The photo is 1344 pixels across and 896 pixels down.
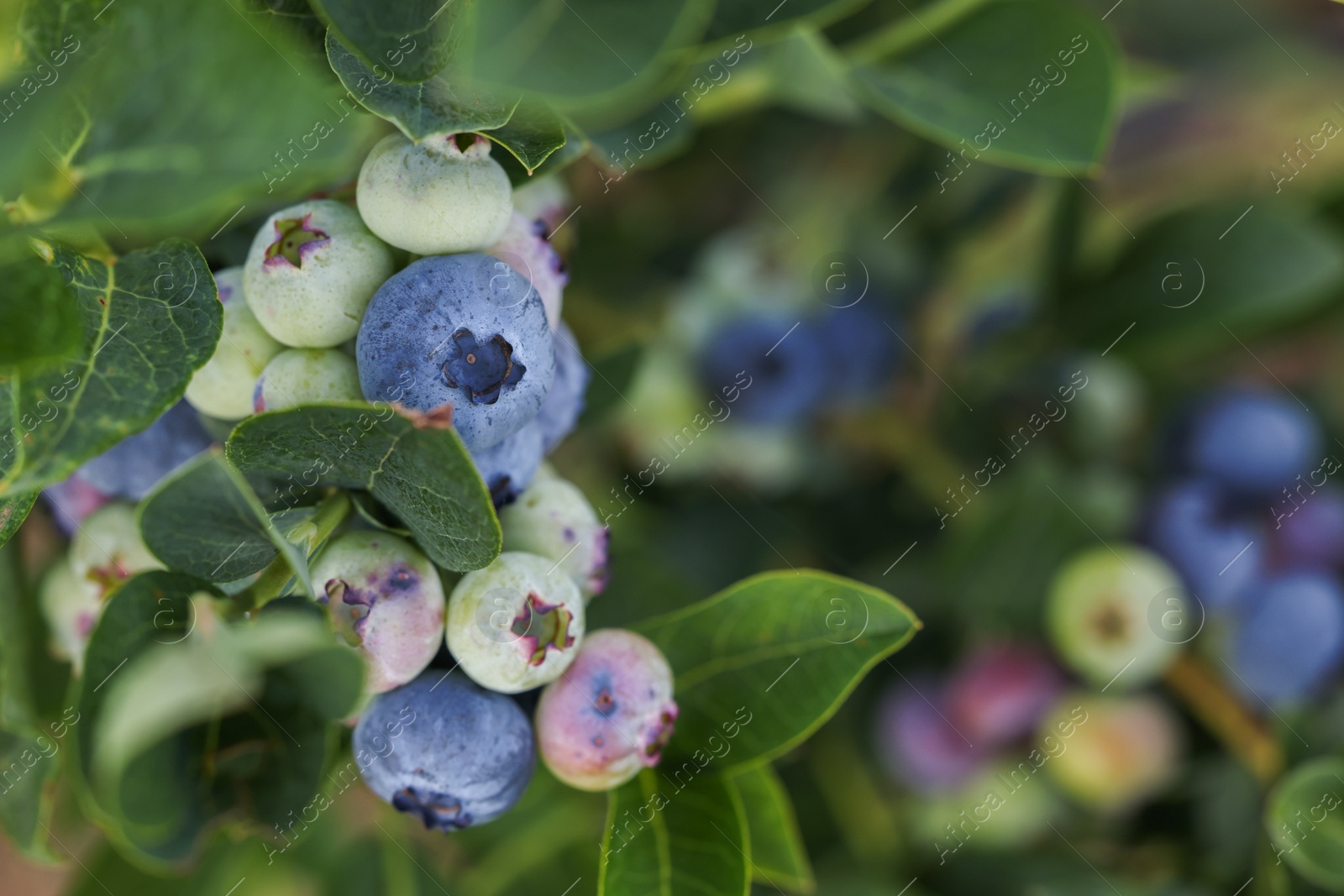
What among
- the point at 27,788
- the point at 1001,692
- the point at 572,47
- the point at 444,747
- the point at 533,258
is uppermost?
the point at 572,47

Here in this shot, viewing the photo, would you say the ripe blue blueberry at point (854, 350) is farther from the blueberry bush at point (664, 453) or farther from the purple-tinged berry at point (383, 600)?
the purple-tinged berry at point (383, 600)

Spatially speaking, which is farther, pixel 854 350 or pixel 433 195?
pixel 854 350

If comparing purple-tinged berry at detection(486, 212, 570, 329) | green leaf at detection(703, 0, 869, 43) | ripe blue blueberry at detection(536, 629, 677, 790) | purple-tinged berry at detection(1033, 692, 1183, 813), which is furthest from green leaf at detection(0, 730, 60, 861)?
purple-tinged berry at detection(1033, 692, 1183, 813)

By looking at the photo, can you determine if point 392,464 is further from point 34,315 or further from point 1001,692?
point 1001,692

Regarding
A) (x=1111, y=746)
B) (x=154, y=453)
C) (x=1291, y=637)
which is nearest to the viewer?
(x=154, y=453)

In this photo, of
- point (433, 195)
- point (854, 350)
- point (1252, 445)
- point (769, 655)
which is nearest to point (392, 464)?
point (433, 195)

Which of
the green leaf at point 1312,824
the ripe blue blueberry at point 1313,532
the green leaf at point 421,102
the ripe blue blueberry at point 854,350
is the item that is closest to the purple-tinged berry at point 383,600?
the green leaf at point 421,102

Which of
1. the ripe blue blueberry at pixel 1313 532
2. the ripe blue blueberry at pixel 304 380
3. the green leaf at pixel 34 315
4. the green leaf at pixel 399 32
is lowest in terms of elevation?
the ripe blue blueberry at pixel 304 380
